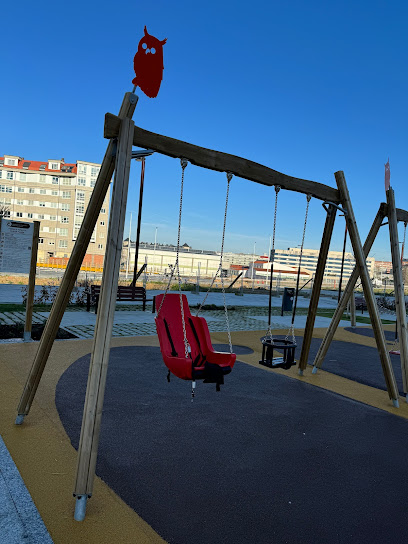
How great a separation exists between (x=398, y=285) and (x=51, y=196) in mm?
79054

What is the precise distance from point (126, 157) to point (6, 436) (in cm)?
290

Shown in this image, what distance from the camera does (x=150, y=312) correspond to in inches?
540

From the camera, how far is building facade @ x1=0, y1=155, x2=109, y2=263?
7575 centimetres

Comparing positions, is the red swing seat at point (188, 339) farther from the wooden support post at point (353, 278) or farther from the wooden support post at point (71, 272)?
the wooden support post at point (353, 278)

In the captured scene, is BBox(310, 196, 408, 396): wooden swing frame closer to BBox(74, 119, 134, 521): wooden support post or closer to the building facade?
BBox(74, 119, 134, 521): wooden support post

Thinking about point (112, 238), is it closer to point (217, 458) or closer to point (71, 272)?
point (71, 272)

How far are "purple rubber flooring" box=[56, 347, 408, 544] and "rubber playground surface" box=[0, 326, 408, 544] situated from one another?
1 cm

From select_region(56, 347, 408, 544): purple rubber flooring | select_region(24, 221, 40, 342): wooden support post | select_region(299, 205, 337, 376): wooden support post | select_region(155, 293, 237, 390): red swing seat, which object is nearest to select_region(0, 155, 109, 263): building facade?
select_region(24, 221, 40, 342): wooden support post

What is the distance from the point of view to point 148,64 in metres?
3.65

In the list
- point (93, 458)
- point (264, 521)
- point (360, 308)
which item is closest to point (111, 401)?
point (93, 458)

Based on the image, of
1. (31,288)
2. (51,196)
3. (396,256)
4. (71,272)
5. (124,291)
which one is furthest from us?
(51,196)

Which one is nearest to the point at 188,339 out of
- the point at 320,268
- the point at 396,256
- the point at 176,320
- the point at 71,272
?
the point at 176,320

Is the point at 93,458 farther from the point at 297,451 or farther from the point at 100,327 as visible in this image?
the point at 297,451

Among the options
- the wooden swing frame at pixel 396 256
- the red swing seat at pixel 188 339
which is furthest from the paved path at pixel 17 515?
the wooden swing frame at pixel 396 256
